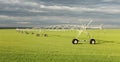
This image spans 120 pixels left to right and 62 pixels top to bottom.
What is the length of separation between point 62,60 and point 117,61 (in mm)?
3367

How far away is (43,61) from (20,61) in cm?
135

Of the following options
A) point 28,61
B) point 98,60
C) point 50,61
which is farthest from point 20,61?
point 98,60

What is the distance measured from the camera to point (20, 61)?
18.8 m

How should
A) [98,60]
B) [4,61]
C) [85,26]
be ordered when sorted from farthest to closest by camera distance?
1. [85,26]
2. [98,60]
3. [4,61]

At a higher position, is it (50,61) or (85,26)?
(50,61)

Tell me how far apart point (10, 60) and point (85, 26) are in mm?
24266

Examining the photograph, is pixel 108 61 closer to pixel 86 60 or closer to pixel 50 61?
pixel 86 60

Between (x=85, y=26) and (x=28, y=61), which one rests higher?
(x=28, y=61)

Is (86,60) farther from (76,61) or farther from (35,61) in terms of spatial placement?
(35,61)

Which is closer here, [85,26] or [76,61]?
[76,61]

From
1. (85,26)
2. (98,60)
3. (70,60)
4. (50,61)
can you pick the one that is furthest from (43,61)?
(85,26)

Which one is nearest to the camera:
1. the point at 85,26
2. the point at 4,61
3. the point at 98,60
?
the point at 4,61

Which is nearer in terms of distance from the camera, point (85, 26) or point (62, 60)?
point (62, 60)

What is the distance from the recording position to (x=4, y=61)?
18.8 meters
